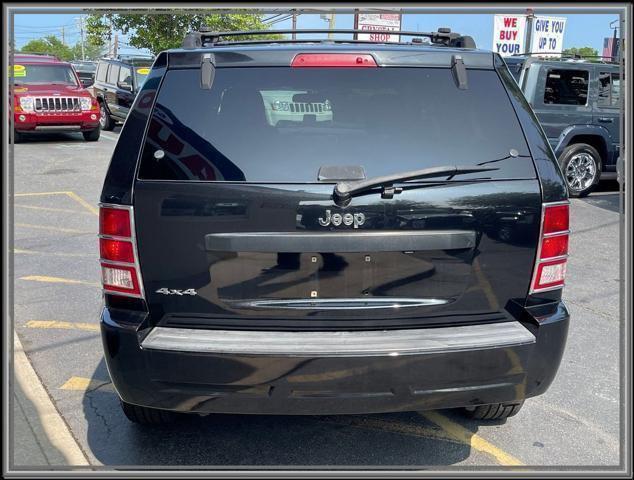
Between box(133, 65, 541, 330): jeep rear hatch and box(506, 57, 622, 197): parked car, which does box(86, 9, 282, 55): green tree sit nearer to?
box(506, 57, 622, 197): parked car

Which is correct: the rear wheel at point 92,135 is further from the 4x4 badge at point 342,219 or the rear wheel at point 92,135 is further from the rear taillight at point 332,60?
the 4x4 badge at point 342,219

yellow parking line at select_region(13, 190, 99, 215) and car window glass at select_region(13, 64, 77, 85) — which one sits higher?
car window glass at select_region(13, 64, 77, 85)

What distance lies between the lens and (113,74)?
2016 centimetres

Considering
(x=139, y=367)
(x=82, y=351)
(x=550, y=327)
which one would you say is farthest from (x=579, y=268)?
(x=139, y=367)

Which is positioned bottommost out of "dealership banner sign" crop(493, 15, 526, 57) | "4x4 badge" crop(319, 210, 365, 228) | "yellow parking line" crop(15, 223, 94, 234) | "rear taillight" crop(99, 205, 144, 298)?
"yellow parking line" crop(15, 223, 94, 234)

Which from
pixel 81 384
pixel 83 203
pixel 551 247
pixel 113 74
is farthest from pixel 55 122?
pixel 551 247

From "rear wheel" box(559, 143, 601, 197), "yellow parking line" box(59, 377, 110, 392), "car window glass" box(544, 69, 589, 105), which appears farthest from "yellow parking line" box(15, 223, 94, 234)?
"rear wheel" box(559, 143, 601, 197)

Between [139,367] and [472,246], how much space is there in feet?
4.99

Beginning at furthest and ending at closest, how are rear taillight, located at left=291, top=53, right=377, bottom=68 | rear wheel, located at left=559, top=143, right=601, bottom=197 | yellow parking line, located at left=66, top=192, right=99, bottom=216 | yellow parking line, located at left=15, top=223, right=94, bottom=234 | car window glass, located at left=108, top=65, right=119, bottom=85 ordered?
car window glass, located at left=108, top=65, right=119, bottom=85 → rear wheel, located at left=559, top=143, right=601, bottom=197 → yellow parking line, located at left=66, top=192, right=99, bottom=216 → yellow parking line, located at left=15, top=223, right=94, bottom=234 → rear taillight, located at left=291, top=53, right=377, bottom=68

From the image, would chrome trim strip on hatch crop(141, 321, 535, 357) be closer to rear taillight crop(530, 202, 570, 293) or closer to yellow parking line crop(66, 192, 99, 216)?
rear taillight crop(530, 202, 570, 293)

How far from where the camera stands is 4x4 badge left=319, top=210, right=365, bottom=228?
2998 millimetres

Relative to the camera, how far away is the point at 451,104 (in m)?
3.23

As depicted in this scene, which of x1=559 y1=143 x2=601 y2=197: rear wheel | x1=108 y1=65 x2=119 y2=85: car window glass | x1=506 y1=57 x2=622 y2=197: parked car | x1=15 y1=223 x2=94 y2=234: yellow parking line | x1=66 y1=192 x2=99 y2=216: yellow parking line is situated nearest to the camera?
x1=15 y1=223 x2=94 y2=234: yellow parking line

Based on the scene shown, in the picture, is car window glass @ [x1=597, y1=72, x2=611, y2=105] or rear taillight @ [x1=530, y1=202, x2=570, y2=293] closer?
rear taillight @ [x1=530, y1=202, x2=570, y2=293]
